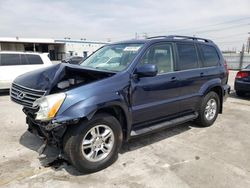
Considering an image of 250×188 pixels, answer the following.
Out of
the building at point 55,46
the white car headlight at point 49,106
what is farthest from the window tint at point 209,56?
the building at point 55,46

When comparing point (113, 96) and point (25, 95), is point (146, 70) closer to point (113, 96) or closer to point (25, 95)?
point (113, 96)

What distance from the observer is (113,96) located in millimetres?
3381

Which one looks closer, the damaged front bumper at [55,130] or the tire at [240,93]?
the damaged front bumper at [55,130]

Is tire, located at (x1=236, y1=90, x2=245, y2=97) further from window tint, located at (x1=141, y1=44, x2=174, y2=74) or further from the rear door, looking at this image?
window tint, located at (x1=141, y1=44, x2=174, y2=74)

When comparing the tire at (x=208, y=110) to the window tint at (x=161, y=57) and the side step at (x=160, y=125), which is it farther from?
the window tint at (x=161, y=57)

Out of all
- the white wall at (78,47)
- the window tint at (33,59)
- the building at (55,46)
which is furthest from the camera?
the white wall at (78,47)

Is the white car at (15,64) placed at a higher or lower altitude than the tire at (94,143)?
higher

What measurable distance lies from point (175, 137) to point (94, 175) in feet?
6.83

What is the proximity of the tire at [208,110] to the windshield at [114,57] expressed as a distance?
2138 millimetres

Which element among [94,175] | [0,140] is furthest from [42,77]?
[0,140]

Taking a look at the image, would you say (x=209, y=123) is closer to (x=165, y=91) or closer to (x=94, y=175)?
(x=165, y=91)

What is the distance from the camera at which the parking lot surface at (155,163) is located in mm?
3135

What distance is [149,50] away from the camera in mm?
4078

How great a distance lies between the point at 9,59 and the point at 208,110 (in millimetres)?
7579
